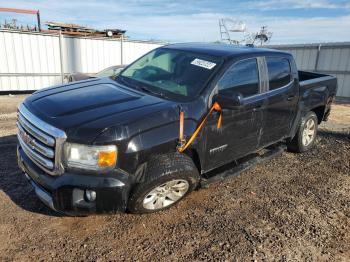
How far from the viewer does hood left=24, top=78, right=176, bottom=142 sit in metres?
2.80

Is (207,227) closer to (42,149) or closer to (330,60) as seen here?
(42,149)

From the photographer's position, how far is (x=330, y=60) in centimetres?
1380

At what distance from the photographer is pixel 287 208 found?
3791mm

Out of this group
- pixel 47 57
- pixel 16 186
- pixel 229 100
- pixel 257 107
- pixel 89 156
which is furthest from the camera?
pixel 47 57

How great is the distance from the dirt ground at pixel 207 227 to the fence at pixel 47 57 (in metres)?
10.0

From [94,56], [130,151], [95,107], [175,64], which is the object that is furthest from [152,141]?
[94,56]

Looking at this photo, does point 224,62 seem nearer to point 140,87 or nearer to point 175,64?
point 175,64

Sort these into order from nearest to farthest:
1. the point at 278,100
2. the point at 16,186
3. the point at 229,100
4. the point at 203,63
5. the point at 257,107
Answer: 1. the point at 229,100
2. the point at 203,63
3. the point at 16,186
4. the point at 257,107
5. the point at 278,100

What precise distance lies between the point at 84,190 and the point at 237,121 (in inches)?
79.1

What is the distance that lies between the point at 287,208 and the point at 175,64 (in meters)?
2.28

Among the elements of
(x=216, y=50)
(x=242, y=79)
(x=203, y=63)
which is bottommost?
(x=242, y=79)

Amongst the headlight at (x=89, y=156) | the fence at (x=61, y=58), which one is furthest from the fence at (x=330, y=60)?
the headlight at (x=89, y=156)

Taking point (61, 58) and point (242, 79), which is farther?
point (61, 58)

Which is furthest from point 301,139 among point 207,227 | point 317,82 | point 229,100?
point 207,227
